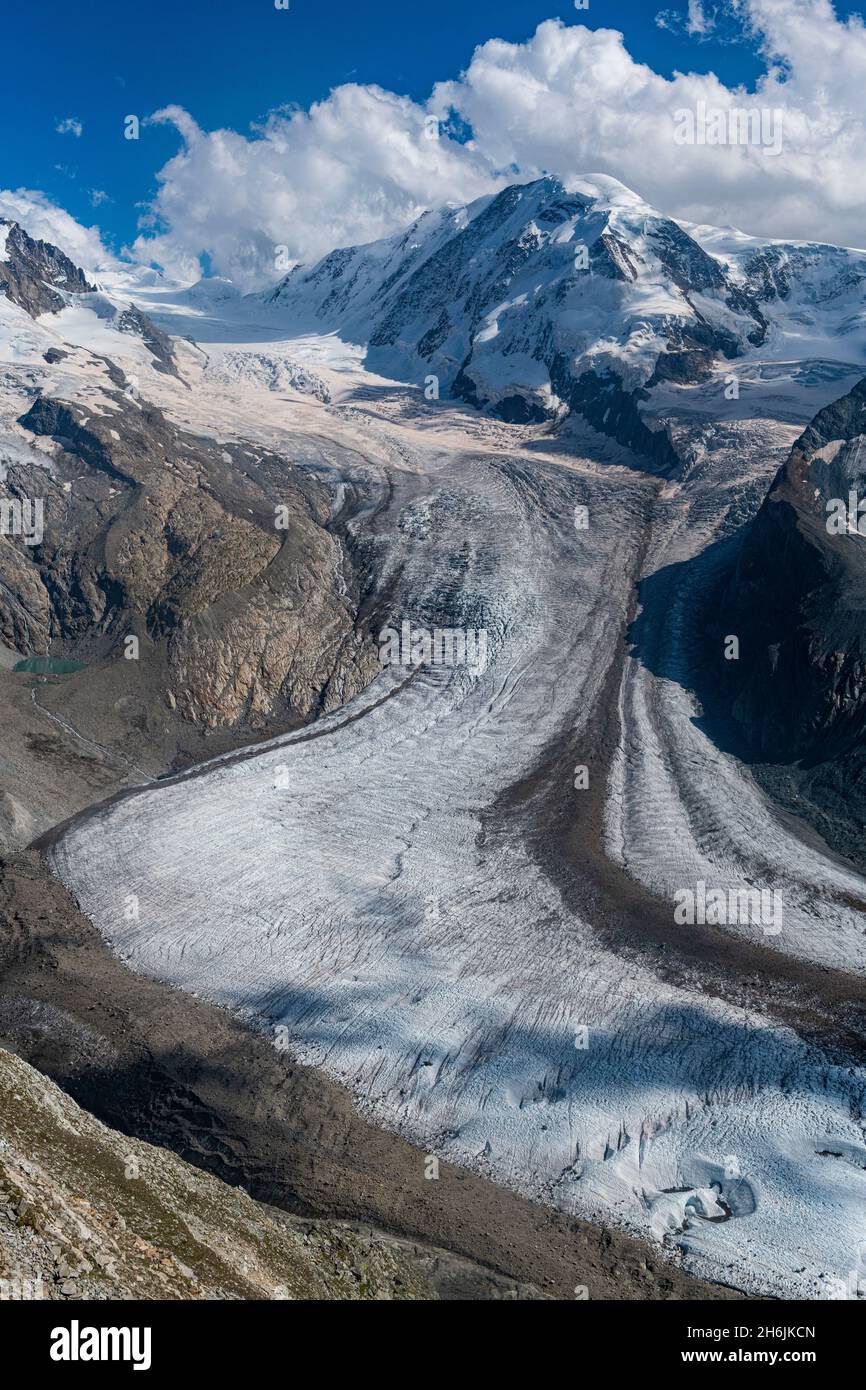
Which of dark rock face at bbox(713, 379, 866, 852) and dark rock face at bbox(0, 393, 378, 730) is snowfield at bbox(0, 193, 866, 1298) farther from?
dark rock face at bbox(0, 393, 378, 730)

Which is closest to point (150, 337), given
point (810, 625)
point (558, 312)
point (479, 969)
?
point (558, 312)

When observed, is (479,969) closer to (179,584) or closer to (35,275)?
(179,584)

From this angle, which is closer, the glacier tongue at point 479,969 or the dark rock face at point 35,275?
the glacier tongue at point 479,969

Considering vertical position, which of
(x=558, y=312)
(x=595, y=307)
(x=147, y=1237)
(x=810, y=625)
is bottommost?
(x=147, y=1237)

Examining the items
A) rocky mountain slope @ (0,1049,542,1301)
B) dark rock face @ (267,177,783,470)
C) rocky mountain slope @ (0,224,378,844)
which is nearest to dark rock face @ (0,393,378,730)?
rocky mountain slope @ (0,224,378,844)

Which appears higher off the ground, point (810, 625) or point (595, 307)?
point (595, 307)

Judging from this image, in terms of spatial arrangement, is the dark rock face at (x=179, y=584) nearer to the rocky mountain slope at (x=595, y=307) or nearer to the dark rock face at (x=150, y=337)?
the rocky mountain slope at (x=595, y=307)

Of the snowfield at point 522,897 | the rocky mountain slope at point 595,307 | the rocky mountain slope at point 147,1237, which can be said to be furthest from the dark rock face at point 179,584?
the rocky mountain slope at point 595,307
